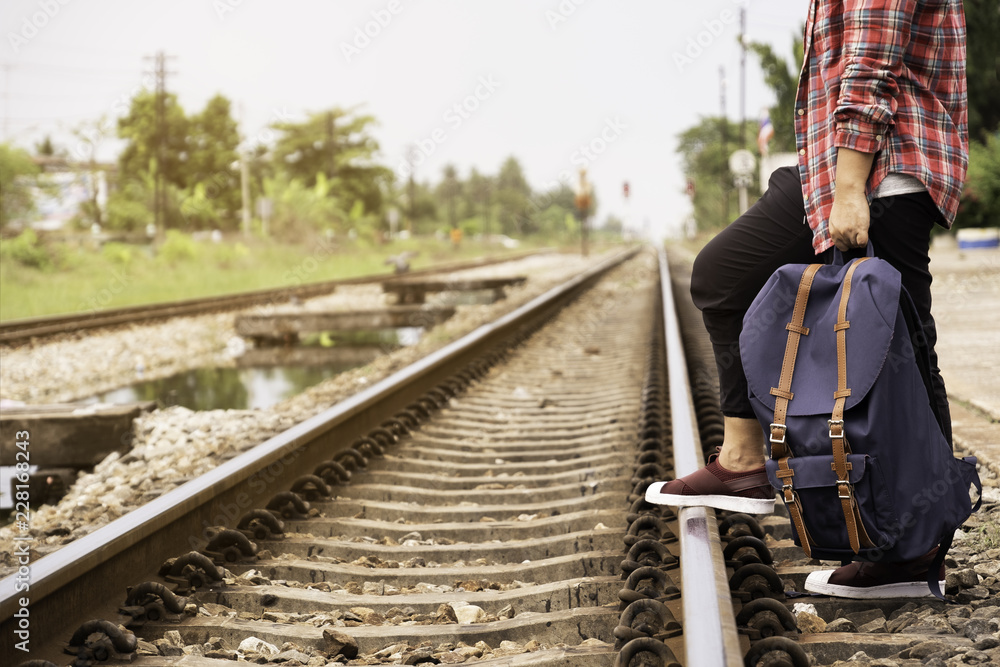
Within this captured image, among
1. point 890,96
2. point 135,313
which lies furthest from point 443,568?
point 135,313

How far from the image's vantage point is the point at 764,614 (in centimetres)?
181

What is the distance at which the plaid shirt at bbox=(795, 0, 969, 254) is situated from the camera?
1.88 m

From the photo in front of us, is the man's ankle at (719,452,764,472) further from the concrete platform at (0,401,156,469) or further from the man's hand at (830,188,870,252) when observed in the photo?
the concrete platform at (0,401,156,469)

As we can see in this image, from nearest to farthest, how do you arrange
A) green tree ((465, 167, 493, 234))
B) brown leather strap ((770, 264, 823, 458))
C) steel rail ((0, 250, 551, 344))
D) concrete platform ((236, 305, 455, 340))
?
brown leather strap ((770, 264, 823, 458))
steel rail ((0, 250, 551, 344))
concrete platform ((236, 305, 455, 340))
green tree ((465, 167, 493, 234))

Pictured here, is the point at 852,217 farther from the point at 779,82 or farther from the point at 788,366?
the point at 779,82

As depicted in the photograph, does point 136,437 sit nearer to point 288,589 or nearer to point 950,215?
point 288,589

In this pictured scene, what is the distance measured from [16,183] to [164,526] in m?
35.9

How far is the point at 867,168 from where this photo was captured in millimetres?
1903

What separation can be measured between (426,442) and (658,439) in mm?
1129

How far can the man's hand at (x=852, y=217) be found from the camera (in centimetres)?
188

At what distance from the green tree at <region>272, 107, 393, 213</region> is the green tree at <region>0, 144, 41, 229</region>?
23.2 metres

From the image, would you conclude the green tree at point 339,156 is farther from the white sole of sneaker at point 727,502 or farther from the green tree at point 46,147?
the white sole of sneaker at point 727,502

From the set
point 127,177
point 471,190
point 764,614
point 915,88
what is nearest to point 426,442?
point 764,614

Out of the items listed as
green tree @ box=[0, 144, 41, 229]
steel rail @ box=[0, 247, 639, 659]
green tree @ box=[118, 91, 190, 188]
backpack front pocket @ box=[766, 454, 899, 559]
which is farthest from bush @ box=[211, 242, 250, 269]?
backpack front pocket @ box=[766, 454, 899, 559]
